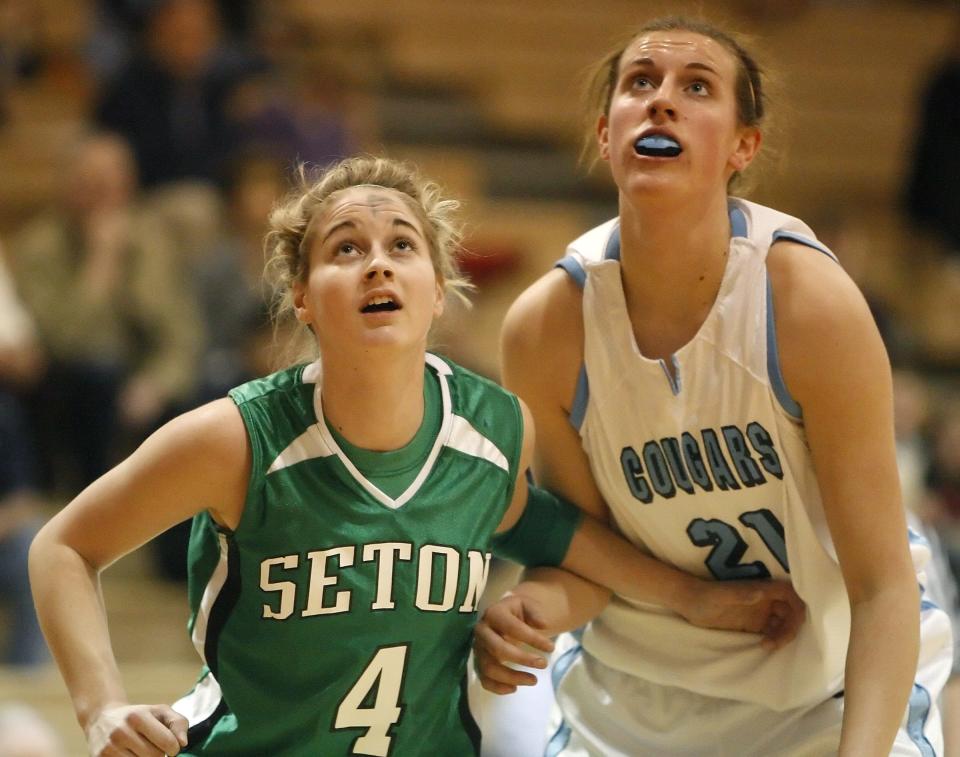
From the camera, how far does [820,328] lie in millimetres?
2248

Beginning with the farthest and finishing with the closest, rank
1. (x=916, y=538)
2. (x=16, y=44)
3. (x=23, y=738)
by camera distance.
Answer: (x=16, y=44), (x=23, y=738), (x=916, y=538)

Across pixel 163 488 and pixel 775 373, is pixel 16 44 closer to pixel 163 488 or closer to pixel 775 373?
pixel 163 488

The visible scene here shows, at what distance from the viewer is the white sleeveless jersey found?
7.67ft

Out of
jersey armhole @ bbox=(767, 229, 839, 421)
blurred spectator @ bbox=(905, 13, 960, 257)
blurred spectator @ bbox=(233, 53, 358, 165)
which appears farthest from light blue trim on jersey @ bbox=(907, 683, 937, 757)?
blurred spectator @ bbox=(905, 13, 960, 257)

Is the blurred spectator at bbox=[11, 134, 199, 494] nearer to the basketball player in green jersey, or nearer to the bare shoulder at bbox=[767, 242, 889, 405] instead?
the basketball player in green jersey

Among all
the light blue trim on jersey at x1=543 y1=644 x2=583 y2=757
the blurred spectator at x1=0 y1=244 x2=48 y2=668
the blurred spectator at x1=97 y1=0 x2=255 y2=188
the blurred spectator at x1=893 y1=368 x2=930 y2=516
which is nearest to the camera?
the light blue trim on jersey at x1=543 y1=644 x2=583 y2=757

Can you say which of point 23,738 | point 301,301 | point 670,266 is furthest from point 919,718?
point 23,738

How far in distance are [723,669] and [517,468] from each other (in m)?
0.50

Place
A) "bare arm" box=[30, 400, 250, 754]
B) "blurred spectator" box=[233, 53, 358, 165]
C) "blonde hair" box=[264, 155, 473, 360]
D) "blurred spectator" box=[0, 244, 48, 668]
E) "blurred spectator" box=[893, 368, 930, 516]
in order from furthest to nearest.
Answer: "blurred spectator" box=[233, 53, 358, 165] < "blurred spectator" box=[893, 368, 930, 516] < "blurred spectator" box=[0, 244, 48, 668] < "blonde hair" box=[264, 155, 473, 360] < "bare arm" box=[30, 400, 250, 754]

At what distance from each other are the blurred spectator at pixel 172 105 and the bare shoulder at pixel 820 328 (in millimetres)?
4173

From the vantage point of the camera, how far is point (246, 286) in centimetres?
562

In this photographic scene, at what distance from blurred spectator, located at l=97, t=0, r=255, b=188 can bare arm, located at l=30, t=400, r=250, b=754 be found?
4078 mm

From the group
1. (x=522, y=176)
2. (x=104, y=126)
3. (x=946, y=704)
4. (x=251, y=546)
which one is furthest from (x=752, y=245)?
(x=522, y=176)

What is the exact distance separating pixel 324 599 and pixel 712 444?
0.67 metres
